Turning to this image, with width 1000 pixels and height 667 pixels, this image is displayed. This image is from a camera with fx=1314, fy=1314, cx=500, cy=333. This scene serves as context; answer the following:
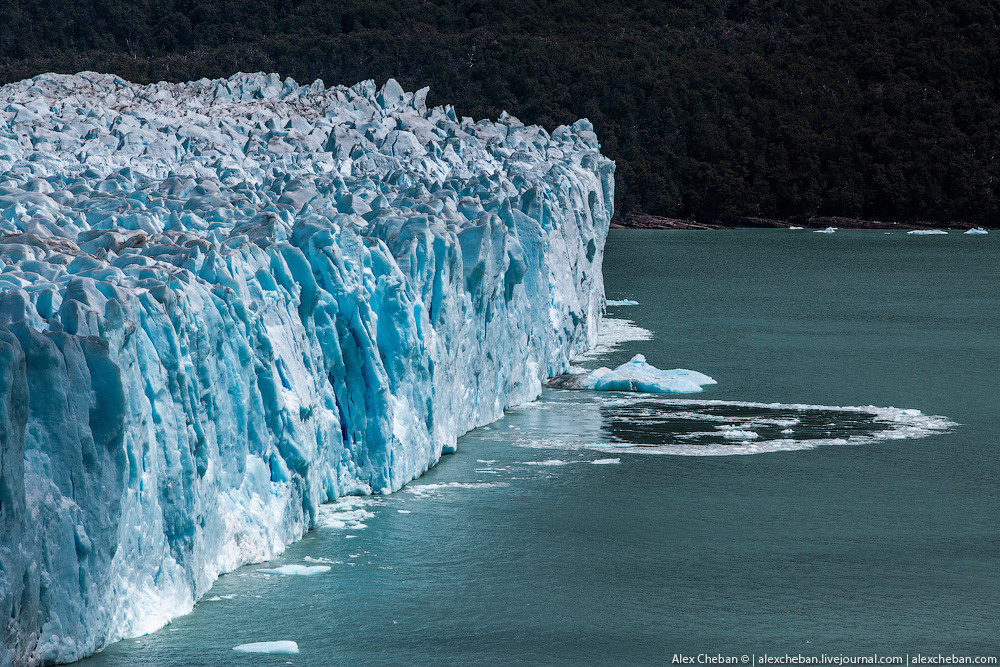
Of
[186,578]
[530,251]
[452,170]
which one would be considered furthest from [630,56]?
[186,578]

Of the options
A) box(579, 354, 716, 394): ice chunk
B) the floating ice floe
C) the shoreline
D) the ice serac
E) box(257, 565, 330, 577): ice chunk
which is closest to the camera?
the ice serac

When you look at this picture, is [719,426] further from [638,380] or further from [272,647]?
[272,647]

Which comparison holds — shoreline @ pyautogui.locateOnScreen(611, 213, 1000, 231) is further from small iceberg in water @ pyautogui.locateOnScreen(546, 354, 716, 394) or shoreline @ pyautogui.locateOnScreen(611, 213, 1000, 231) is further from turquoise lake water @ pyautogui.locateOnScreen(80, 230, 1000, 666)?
small iceberg in water @ pyautogui.locateOnScreen(546, 354, 716, 394)

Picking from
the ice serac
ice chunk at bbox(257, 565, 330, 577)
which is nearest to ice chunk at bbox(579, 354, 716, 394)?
the ice serac

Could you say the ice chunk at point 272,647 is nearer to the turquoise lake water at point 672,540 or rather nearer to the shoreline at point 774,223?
the turquoise lake water at point 672,540

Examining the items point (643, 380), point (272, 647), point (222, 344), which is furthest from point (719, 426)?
point (272, 647)

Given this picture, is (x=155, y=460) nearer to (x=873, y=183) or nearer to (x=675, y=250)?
(x=675, y=250)

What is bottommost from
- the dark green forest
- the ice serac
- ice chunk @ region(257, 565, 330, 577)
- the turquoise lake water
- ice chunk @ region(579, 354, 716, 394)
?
the turquoise lake water
